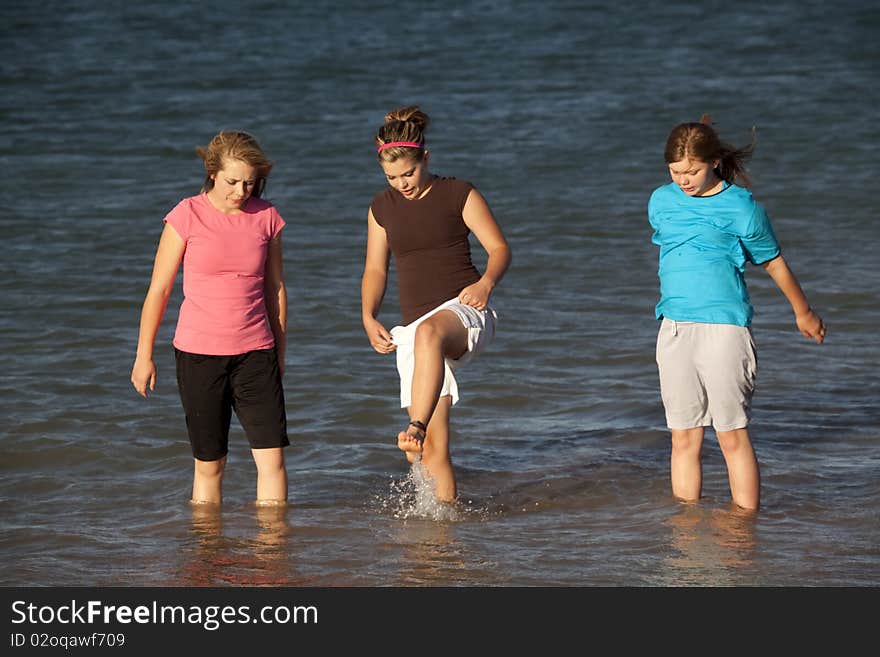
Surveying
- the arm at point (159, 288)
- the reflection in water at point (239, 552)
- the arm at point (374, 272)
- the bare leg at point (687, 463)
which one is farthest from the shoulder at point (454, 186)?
the reflection in water at point (239, 552)

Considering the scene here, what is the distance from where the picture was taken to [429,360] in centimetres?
573

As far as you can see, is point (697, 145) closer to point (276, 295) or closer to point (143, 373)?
point (276, 295)

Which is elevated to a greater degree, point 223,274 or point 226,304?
point 223,274

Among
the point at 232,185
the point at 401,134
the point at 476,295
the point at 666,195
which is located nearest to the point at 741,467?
the point at 666,195

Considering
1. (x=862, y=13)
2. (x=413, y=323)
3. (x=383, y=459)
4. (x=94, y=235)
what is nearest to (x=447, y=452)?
(x=413, y=323)

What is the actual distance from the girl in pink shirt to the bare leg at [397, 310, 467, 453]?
1.99ft

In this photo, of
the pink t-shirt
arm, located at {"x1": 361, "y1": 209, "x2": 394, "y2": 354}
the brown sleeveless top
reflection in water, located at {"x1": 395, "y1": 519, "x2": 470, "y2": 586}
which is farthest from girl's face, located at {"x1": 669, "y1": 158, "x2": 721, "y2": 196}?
reflection in water, located at {"x1": 395, "y1": 519, "x2": 470, "y2": 586}

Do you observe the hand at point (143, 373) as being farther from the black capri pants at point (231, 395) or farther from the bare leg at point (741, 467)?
the bare leg at point (741, 467)

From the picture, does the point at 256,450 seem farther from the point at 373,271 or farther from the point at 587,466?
A: the point at 587,466

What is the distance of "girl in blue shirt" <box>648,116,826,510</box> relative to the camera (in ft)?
18.7

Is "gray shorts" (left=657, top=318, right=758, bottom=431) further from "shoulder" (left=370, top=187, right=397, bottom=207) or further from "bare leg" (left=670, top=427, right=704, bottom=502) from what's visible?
"shoulder" (left=370, top=187, right=397, bottom=207)

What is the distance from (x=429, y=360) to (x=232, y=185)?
1.04 m

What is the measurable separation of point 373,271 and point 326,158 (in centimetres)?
968

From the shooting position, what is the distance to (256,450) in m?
6.07
